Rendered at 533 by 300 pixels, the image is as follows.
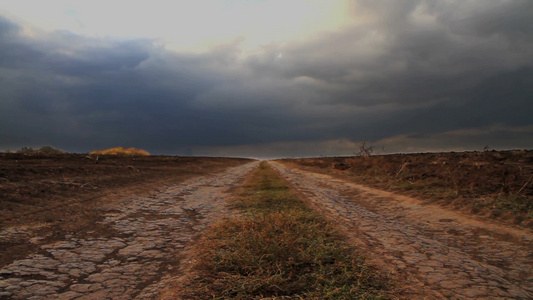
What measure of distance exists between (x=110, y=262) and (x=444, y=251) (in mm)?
6542

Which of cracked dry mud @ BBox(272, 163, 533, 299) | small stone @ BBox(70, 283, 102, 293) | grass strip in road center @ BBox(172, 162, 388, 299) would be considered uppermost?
grass strip in road center @ BBox(172, 162, 388, 299)

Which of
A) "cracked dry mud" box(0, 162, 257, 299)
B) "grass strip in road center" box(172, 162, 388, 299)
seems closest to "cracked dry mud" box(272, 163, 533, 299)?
"grass strip in road center" box(172, 162, 388, 299)

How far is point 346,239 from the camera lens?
5883 mm

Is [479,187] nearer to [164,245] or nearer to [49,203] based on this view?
[164,245]

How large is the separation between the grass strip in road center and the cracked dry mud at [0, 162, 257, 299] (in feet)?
2.12

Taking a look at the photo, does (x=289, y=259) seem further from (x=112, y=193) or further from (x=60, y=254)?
(x=112, y=193)

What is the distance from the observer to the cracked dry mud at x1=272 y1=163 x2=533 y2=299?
12.8 ft

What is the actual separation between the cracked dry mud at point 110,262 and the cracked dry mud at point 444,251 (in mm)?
3761

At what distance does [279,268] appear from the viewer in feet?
12.9

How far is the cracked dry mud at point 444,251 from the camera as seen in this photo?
3.90m

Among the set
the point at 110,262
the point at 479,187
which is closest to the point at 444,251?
the point at 110,262

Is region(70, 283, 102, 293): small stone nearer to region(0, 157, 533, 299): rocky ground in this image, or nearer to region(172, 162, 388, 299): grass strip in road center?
region(0, 157, 533, 299): rocky ground

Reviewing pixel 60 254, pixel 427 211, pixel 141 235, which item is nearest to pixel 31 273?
pixel 60 254

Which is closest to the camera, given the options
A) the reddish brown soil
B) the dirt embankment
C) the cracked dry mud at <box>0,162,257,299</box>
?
the cracked dry mud at <box>0,162,257,299</box>
